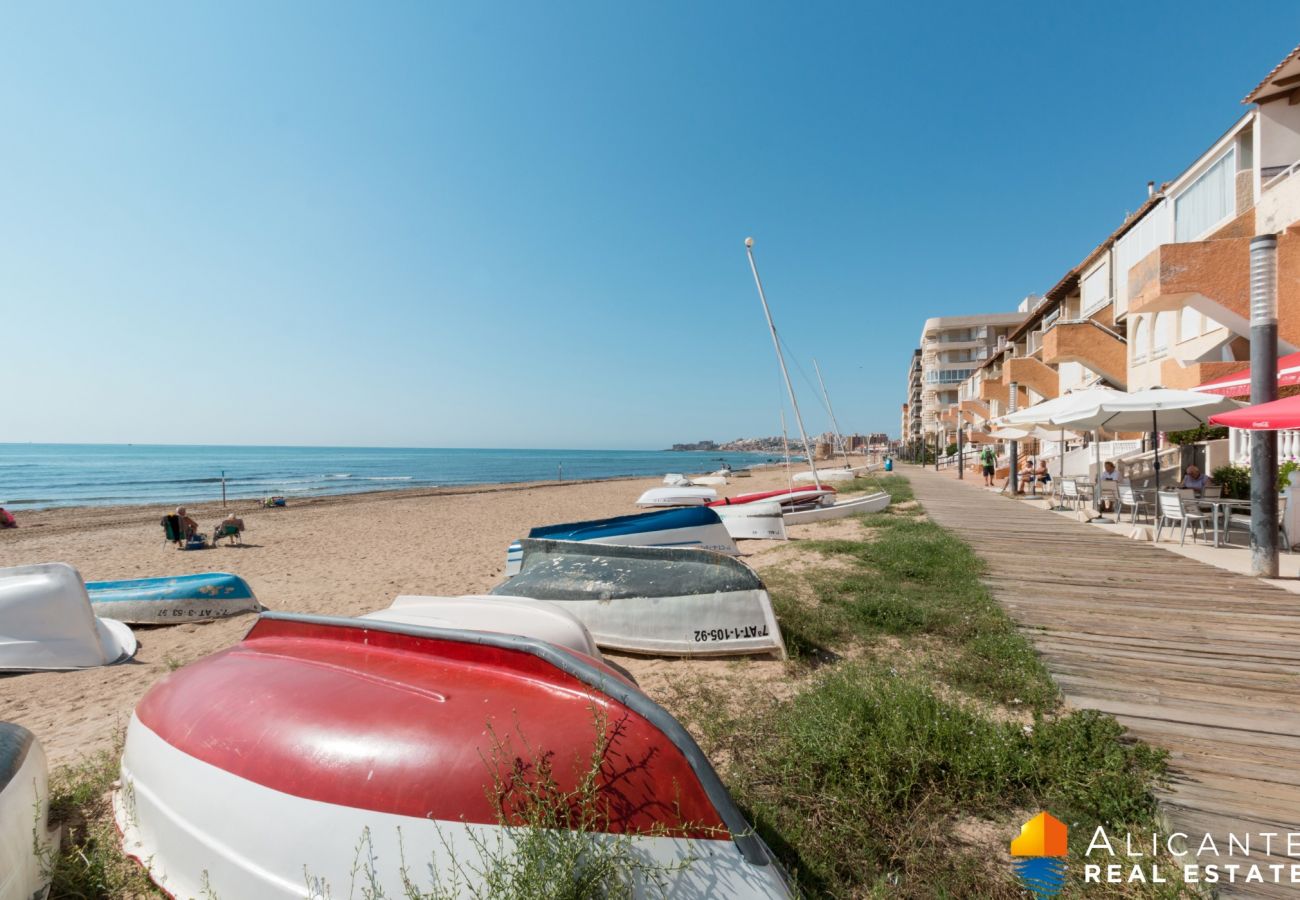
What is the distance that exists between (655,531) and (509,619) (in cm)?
419

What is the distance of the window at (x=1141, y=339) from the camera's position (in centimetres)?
1530

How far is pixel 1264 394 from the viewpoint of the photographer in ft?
19.3

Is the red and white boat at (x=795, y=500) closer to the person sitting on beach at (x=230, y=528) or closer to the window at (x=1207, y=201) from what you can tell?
the window at (x=1207, y=201)

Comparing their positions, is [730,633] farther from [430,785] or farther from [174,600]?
[174,600]

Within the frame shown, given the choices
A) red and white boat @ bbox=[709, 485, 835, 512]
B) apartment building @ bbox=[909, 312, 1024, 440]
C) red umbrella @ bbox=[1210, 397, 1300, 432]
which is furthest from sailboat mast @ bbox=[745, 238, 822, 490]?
apartment building @ bbox=[909, 312, 1024, 440]

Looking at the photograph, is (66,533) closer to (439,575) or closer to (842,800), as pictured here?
(439,575)

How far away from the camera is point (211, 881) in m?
2.02

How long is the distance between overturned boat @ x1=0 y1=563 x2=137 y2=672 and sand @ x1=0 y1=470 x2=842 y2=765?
200 mm

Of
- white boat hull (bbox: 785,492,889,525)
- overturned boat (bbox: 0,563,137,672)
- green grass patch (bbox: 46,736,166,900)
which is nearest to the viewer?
green grass patch (bbox: 46,736,166,900)

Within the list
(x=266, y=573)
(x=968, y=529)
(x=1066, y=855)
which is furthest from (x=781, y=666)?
(x=266, y=573)

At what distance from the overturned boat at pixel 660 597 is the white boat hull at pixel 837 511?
30.5 ft

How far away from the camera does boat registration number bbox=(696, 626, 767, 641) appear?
4695mm

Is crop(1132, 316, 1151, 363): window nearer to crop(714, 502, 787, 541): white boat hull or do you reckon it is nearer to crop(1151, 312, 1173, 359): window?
crop(1151, 312, 1173, 359): window

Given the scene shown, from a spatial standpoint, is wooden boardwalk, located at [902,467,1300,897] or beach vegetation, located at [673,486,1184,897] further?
wooden boardwalk, located at [902,467,1300,897]
